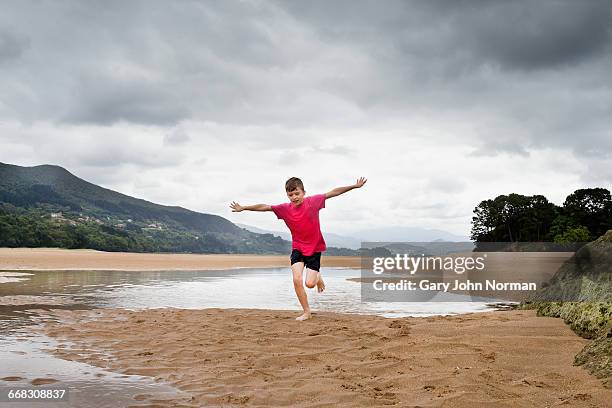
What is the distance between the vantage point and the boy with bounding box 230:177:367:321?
9.01m

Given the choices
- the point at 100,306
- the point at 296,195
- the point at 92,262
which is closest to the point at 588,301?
the point at 296,195

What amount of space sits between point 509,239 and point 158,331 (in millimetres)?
73731

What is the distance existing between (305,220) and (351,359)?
3663 millimetres

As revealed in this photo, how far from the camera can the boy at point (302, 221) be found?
9008 millimetres

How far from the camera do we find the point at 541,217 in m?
70.5

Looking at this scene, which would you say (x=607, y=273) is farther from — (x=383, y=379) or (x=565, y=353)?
(x=383, y=379)

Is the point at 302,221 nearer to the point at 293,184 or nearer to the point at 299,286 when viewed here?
the point at 293,184

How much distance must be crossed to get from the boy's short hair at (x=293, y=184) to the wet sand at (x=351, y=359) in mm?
2453

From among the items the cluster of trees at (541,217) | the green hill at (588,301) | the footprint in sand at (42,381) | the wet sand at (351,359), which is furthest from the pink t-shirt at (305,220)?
the cluster of trees at (541,217)

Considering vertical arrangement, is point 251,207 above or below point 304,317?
above

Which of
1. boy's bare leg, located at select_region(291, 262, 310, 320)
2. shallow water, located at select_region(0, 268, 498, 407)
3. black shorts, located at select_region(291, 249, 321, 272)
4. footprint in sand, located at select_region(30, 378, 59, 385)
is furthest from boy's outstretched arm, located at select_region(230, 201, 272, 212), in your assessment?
footprint in sand, located at select_region(30, 378, 59, 385)

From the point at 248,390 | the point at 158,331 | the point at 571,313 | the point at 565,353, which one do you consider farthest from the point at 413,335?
the point at 158,331

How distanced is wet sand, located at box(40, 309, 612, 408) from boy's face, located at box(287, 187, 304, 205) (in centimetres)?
222

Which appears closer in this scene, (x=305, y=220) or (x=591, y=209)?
(x=305, y=220)
